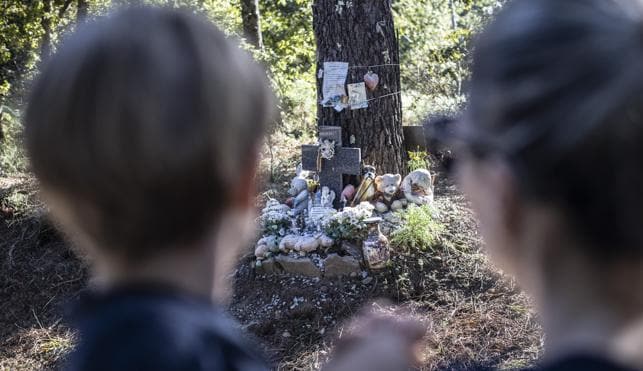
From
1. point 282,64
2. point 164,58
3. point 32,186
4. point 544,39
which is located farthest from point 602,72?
point 282,64

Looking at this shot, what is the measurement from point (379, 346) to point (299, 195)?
14.1 feet

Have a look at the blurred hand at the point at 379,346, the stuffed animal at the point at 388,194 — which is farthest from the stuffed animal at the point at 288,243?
the blurred hand at the point at 379,346

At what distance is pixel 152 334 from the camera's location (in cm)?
92

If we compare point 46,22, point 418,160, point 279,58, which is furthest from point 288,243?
point 46,22

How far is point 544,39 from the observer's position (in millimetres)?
816

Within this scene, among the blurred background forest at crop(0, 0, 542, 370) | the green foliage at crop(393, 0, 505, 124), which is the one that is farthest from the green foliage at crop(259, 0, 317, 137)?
the green foliage at crop(393, 0, 505, 124)

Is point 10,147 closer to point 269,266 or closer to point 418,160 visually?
point 269,266

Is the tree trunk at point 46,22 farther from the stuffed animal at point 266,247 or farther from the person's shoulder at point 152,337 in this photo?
the person's shoulder at point 152,337

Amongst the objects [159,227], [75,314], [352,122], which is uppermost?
[159,227]

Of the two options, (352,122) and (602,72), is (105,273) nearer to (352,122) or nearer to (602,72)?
(602,72)

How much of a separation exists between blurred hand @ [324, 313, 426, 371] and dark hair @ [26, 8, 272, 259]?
0.30m

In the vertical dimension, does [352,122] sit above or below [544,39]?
below

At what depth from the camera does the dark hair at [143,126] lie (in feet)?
2.97

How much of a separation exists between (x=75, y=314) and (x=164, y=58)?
0.41 m
